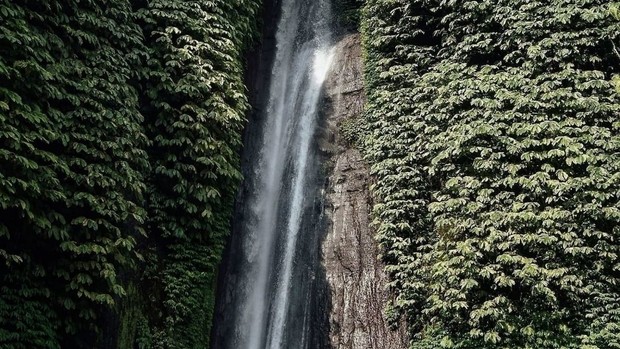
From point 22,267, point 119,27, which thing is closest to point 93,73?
point 119,27

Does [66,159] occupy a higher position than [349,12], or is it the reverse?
[349,12]

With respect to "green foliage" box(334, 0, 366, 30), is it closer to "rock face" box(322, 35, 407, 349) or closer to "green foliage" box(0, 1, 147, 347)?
"rock face" box(322, 35, 407, 349)

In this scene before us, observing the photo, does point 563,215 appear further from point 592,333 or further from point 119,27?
point 119,27

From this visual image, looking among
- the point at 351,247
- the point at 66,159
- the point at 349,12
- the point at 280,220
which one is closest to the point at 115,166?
the point at 66,159

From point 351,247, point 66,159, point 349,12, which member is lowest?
point 66,159

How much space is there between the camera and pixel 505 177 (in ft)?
33.0

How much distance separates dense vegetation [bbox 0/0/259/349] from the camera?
7.55 m

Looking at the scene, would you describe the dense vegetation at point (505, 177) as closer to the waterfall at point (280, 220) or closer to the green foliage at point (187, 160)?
the waterfall at point (280, 220)

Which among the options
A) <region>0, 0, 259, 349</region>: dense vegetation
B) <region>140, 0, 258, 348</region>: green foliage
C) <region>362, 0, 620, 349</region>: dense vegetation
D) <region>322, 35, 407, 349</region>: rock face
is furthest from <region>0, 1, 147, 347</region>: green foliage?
<region>362, 0, 620, 349</region>: dense vegetation

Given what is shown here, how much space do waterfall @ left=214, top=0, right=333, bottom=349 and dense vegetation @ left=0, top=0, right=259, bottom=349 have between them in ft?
4.08

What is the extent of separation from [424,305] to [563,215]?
3.13 meters

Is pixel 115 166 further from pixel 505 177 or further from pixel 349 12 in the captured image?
pixel 349 12

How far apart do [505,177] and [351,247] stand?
376 cm

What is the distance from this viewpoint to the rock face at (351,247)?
35.9 feet
